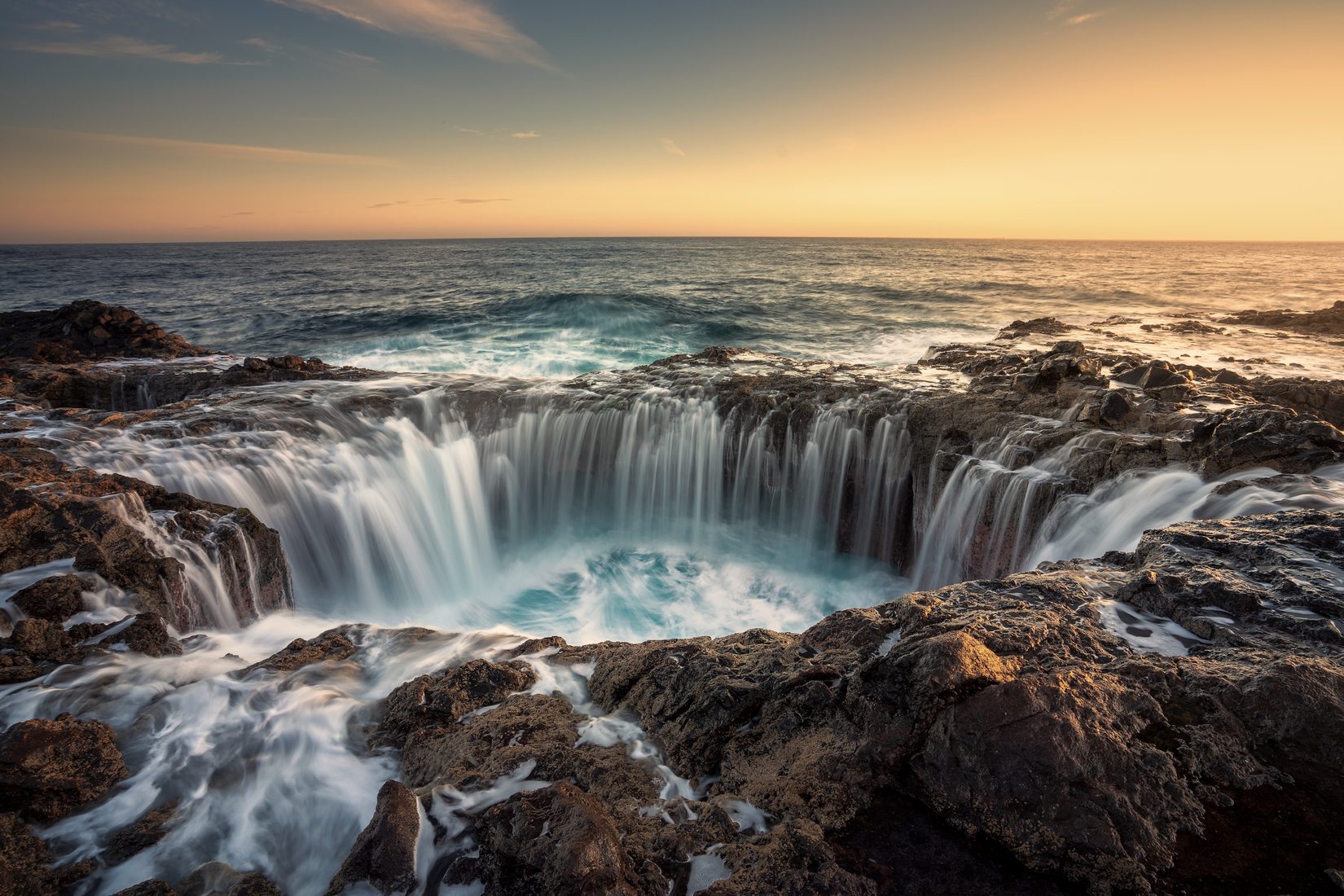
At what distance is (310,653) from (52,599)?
198cm

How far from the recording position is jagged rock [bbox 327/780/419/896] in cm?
250

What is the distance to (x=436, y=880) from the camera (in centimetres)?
249

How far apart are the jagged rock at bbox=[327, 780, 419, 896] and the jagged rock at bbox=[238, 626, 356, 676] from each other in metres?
2.39

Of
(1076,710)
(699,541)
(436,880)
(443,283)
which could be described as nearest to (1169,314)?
(699,541)

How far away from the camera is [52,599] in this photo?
449 centimetres

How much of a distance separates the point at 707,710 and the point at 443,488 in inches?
285

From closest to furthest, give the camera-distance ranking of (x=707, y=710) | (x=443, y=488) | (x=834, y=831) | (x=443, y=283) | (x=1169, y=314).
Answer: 1. (x=834, y=831)
2. (x=707, y=710)
3. (x=443, y=488)
4. (x=1169, y=314)
5. (x=443, y=283)

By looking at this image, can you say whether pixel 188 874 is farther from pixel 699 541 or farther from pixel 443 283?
pixel 443 283

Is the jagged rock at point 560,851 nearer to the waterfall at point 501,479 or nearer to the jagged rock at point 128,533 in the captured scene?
the jagged rock at point 128,533

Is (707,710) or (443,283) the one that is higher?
(443,283)

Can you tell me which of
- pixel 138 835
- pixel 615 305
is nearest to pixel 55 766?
pixel 138 835

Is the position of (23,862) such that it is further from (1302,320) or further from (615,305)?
(615,305)

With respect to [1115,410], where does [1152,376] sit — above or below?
above

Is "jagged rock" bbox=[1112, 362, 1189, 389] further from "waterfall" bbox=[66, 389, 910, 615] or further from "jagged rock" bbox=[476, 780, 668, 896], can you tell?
"jagged rock" bbox=[476, 780, 668, 896]
